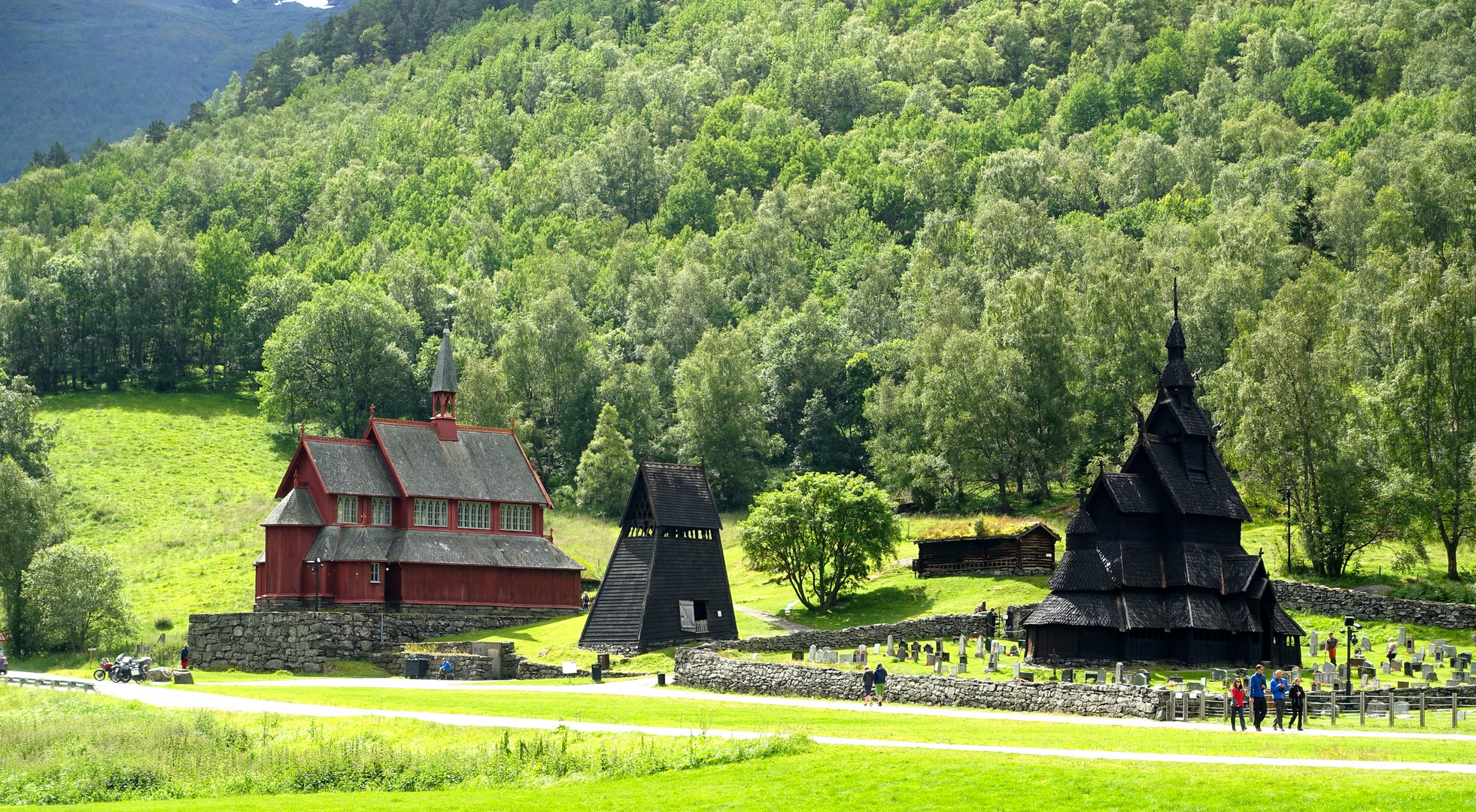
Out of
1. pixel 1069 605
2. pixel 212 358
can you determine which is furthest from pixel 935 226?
pixel 1069 605

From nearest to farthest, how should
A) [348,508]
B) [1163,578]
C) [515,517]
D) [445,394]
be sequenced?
[1163,578] < [348,508] < [515,517] < [445,394]

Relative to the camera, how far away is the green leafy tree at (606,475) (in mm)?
100875

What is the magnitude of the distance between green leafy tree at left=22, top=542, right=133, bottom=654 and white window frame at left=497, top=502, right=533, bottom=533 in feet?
61.4

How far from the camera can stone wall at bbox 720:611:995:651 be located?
5822 centimetres

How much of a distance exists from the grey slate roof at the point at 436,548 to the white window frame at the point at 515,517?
0.64 metres

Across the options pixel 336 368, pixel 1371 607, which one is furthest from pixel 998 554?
pixel 336 368

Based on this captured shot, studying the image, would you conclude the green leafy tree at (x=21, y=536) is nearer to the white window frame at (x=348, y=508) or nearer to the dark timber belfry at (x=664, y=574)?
the white window frame at (x=348, y=508)

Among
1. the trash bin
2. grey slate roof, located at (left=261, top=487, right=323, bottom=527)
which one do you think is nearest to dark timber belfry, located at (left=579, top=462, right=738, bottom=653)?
the trash bin

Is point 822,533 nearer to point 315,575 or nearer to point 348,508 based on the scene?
point 348,508

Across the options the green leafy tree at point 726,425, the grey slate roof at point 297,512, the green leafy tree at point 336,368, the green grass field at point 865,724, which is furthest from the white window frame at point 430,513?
the green leafy tree at point 336,368

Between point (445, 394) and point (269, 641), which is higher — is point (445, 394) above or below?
above

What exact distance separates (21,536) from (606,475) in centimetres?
3786

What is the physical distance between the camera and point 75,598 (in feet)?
224

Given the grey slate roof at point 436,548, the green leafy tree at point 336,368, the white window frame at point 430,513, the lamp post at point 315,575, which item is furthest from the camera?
the green leafy tree at point 336,368
